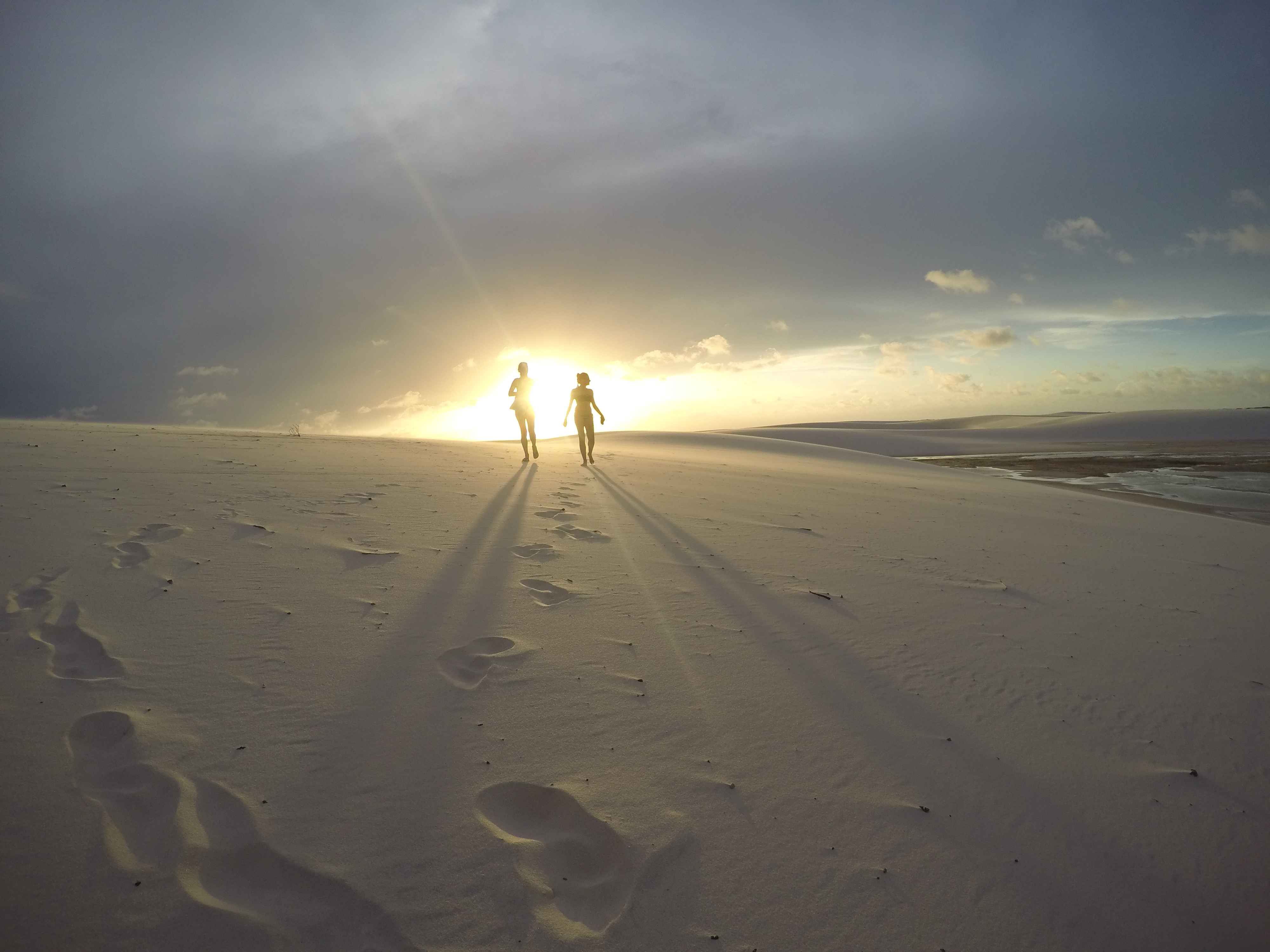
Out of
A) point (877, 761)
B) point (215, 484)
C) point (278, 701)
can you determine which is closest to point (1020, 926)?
point (877, 761)

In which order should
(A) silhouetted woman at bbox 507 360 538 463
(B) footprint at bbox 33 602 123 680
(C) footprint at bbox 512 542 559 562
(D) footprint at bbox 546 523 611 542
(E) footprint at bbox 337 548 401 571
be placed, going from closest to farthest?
(B) footprint at bbox 33 602 123 680
(E) footprint at bbox 337 548 401 571
(C) footprint at bbox 512 542 559 562
(D) footprint at bbox 546 523 611 542
(A) silhouetted woman at bbox 507 360 538 463

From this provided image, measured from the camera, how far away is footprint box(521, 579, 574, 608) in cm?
442

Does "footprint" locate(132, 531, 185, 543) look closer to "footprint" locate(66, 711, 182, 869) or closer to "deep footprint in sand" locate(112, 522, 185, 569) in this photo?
"deep footprint in sand" locate(112, 522, 185, 569)

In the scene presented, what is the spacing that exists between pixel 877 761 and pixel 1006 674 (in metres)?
1.42

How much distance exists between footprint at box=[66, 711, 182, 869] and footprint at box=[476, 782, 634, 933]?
1.06 m

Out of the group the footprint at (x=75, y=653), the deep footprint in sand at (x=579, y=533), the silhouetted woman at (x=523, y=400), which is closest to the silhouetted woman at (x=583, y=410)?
the silhouetted woman at (x=523, y=400)

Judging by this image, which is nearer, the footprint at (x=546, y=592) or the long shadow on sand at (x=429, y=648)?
the long shadow on sand at (x=429, y=648)

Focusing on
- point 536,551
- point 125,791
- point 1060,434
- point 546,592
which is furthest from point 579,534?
point 1060,434

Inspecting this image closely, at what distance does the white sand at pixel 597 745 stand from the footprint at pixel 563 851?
0.01m

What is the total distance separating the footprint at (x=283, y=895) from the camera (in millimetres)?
1910

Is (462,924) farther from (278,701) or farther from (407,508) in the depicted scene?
(407,508)

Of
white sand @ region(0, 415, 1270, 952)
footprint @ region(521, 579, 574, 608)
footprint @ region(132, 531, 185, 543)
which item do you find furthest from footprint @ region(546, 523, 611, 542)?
footprint @ region(132, 531, 185, 543)

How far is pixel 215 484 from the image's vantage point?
6984mm

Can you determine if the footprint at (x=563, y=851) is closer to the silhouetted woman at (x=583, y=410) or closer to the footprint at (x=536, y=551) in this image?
the footprint at (x=536, y=551)
